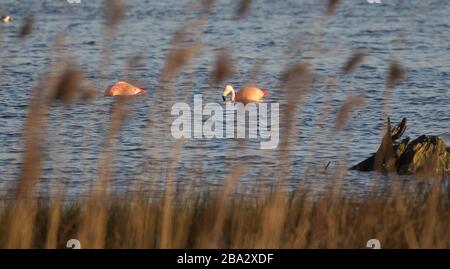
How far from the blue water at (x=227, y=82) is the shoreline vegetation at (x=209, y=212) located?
0.32 metres

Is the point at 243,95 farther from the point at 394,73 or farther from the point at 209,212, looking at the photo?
the point at 209,212

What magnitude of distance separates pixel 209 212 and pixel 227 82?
37.5ft

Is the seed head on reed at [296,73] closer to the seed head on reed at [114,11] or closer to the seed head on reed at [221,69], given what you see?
the seed head on reed at [221,69]

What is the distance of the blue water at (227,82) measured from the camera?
9016 millimetres

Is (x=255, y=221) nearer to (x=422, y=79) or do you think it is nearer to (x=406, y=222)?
(x=406, y=222)

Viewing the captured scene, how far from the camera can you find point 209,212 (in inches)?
257

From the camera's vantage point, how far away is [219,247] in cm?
619

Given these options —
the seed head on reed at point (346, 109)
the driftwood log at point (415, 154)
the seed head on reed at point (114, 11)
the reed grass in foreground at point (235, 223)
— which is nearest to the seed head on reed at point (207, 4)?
the seed head on reed at point (114, 11)

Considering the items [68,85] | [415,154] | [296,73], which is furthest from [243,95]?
[68,85]

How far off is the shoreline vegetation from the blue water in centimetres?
32

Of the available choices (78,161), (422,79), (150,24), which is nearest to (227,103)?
(422,79)

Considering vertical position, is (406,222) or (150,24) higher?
(150,24)
